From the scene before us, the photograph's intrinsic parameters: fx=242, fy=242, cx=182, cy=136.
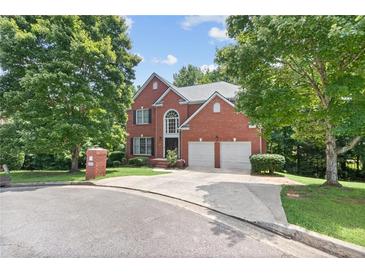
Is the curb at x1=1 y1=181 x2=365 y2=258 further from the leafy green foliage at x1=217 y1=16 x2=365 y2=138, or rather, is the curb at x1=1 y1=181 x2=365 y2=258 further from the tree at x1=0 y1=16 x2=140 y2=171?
the tree at x1=0 y1=16 x2=140 y2=171

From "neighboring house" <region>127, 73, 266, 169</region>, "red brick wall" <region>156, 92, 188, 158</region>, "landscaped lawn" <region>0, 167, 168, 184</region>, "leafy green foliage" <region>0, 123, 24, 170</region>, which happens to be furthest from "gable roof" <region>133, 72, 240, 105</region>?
"leafy green foliage" <region>0, 123, 24, 170</region>

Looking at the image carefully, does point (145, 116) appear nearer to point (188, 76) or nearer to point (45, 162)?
point (45, 162)

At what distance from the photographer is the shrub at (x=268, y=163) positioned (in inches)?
544

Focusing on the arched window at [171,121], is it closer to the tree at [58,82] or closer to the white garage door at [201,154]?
the white garage door at [201,154]

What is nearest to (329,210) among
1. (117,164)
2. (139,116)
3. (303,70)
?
(303,70)

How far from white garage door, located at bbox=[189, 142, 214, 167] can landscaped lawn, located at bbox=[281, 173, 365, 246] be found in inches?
358

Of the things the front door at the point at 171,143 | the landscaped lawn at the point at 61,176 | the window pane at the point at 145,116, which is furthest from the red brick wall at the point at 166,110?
the landscaped lawn at the point at 61,176

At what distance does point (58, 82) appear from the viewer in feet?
43.9

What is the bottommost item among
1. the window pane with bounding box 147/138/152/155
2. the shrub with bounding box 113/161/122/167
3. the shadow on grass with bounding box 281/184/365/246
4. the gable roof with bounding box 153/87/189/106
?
the shadow on grass with bounding box 281/184/365/246

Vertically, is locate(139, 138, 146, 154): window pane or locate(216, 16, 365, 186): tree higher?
locate(216, 16, 365, 186): tree

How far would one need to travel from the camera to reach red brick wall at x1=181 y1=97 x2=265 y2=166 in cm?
1666

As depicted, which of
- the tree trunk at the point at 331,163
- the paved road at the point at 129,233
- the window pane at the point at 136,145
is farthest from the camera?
the window pane at the point at 136,145

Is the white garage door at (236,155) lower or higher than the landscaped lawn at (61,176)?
higher

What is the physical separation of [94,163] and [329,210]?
399 inches
